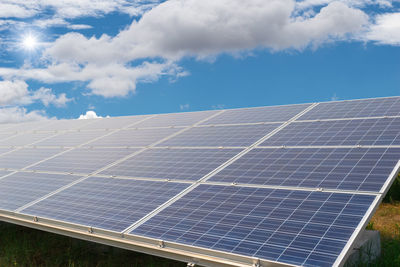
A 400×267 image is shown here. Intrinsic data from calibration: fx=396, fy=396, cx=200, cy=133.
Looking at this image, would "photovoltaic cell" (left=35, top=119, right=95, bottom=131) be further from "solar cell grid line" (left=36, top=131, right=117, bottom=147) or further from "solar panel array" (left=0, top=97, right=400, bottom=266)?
"solar panel array" (left=0, top=97, right=400, bottom=266)

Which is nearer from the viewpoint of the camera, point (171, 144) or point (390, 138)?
point (390, 138)

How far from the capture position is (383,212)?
47.3 feet

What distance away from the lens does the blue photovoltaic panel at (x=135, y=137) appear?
42.4ft

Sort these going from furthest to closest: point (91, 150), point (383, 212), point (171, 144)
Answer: point (383, 212)
point (91, 150)
point (171, 144)

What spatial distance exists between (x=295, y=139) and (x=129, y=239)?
502 centimetres

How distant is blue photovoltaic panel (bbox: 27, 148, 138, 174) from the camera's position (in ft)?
37.6

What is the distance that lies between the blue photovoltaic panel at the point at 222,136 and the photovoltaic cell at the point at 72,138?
4.54m

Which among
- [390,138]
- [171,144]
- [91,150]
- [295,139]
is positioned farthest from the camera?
[91,150]

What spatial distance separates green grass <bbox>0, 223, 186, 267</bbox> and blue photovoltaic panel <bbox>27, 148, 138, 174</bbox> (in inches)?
79.8

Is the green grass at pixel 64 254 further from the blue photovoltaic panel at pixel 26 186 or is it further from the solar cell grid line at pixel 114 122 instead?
the solar cell grid line at pixel 114 122

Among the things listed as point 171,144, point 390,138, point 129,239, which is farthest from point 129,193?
point 390,138

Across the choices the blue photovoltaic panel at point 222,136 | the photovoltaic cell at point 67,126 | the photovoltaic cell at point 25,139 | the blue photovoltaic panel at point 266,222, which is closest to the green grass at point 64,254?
the blue photovoltaic panel at point 266,222

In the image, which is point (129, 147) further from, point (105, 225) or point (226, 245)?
point (226, 245)

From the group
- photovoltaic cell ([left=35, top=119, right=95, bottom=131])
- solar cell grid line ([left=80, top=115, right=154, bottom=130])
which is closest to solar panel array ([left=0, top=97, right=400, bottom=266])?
solar cell grid line ([left=80, top=115, right=154, bottom=130])
